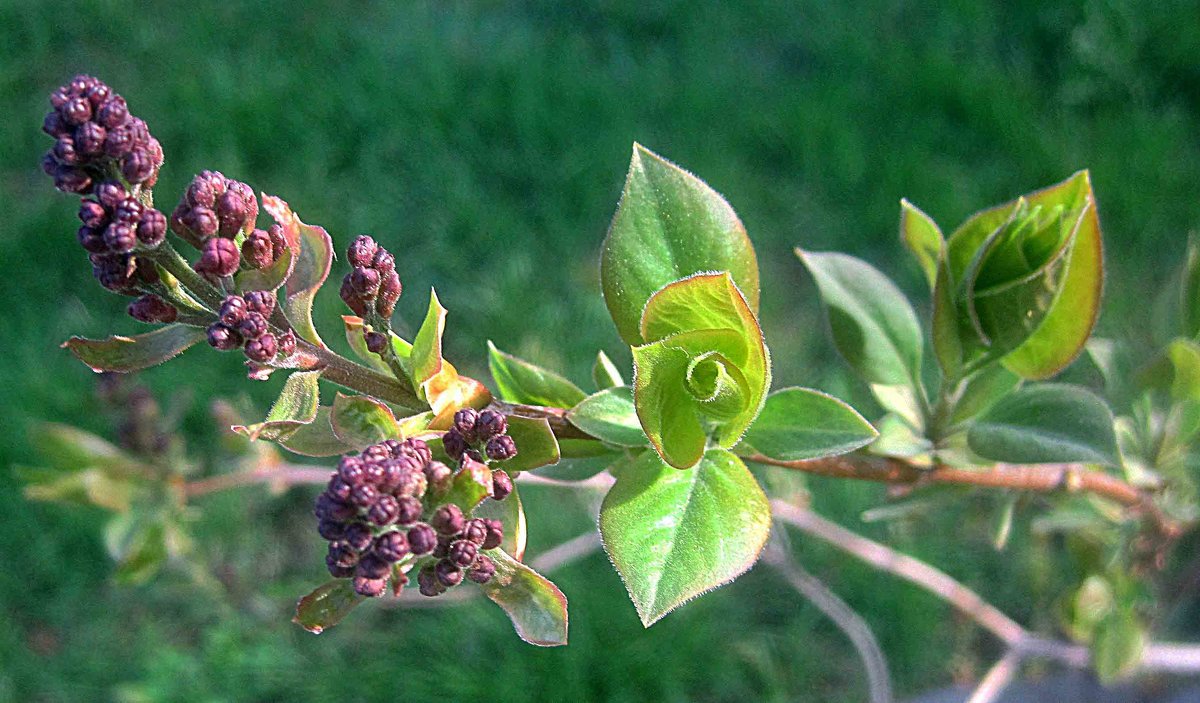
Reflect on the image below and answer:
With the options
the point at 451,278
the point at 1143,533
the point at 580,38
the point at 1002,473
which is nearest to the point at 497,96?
the point at 580,38

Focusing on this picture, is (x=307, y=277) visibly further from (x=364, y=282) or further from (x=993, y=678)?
(x=993, y=678)

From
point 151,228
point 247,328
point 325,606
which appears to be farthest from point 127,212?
point 325,606

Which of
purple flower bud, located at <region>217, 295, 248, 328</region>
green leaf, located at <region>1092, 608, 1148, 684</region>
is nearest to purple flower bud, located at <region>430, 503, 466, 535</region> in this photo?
purple flower bud, located at <region>217, 295, 248, 328</region>

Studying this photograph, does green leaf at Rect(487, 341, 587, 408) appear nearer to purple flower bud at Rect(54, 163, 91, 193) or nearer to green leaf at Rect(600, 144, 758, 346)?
green leaf at Rect(600, 144, 758, 346)

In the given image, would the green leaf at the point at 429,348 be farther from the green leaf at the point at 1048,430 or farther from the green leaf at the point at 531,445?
the green leaf at the point at 1048,430

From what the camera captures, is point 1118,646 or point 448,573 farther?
point 1118,646
